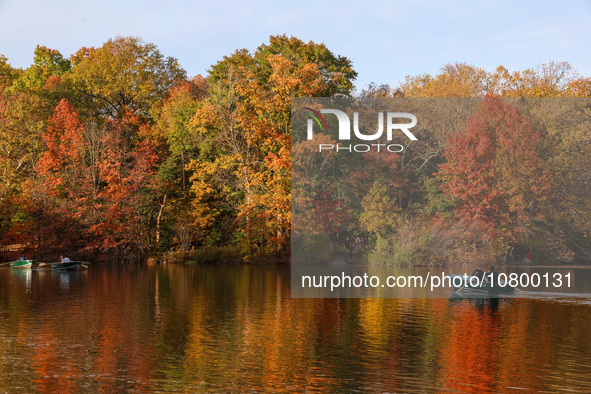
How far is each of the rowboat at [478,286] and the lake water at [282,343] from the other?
175 centimetres

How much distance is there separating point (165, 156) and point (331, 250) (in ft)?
74.9

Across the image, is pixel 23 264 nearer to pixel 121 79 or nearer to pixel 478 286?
pixel 121 79

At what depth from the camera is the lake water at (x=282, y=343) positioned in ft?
61.8

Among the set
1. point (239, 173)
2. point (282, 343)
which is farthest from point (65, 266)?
point (282, 343)

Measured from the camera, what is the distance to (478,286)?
38.4m

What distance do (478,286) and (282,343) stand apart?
1755 centimetres

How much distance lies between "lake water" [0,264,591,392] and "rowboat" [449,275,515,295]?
175 centimetres

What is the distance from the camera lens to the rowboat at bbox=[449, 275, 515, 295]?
3806 centimetres

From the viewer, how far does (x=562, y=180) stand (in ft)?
193

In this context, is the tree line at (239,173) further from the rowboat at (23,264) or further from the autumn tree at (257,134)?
the rowboat at (23,264)

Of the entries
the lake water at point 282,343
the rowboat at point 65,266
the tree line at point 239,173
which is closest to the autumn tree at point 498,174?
the tree line at point 239,173

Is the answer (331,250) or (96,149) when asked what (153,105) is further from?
(331,250)

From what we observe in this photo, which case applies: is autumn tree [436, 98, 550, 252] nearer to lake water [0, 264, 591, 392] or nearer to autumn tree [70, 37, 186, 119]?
lake water [0, 264, 591, 392]

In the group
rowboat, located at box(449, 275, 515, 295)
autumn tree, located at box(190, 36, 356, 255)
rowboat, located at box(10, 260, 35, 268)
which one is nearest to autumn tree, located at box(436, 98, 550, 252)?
autumn tree, located at box(190, 36, 356, 255)
